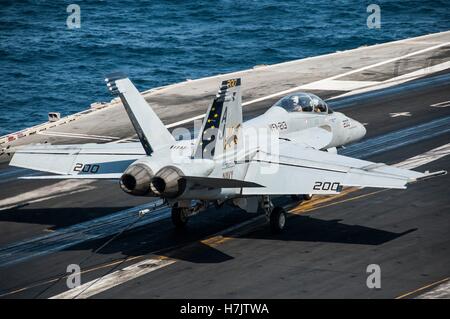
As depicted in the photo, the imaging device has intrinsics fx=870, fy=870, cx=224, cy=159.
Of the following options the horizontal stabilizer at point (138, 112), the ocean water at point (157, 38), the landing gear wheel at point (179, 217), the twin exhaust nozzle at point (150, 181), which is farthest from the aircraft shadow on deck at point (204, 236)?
the ocean water at point (157, 38)

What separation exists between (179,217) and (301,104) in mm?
7546

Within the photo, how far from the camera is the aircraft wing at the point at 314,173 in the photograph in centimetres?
2928

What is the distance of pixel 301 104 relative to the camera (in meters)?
37.1

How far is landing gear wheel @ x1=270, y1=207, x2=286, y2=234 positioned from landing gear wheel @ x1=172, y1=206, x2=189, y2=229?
11.0 ft

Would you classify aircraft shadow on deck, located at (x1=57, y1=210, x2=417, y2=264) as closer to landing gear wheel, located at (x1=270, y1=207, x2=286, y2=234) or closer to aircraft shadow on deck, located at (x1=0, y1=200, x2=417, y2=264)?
aircraft shadow on deck, located at (x1=0, y1=200, x2=417, y2=264)

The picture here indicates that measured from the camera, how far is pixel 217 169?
29828 mm

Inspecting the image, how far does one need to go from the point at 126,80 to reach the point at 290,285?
28.8ft

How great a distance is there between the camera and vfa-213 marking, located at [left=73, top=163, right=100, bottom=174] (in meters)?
34.9

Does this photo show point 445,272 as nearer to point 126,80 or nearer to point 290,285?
point 290,285

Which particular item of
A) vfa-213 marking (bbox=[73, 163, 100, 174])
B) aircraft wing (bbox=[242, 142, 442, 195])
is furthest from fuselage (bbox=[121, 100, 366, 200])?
vfa-213 marking (bbox=[73, 163, 100, 174])

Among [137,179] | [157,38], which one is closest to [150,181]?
[137,179]

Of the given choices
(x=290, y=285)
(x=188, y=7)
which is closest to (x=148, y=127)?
(x=290, y=285)

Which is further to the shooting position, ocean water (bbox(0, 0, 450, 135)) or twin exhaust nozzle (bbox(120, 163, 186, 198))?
ocean water (bbox(0, 0, 450, 135))

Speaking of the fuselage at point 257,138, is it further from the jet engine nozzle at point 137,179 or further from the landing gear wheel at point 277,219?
the landing gear wheel at point 277,219
